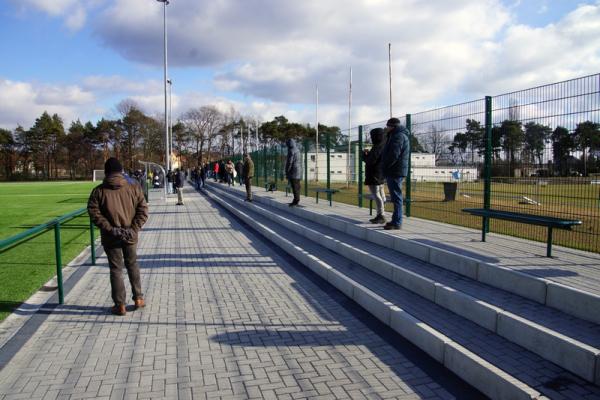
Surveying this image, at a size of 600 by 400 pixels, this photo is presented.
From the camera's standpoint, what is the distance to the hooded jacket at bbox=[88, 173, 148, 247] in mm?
5074

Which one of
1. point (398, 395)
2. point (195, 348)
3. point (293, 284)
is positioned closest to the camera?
point (398, 395)

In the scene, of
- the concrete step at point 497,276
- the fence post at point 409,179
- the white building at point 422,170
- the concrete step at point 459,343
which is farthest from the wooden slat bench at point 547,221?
the fence post at point 409,179

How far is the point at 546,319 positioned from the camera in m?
3.84

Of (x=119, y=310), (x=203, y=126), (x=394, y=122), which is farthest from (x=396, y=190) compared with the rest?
(x=203, y=126)

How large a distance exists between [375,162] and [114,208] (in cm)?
567

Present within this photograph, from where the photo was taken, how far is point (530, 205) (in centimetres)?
657

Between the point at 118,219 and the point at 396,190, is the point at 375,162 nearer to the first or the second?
the point at 396,190

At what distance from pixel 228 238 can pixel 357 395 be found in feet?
25.2

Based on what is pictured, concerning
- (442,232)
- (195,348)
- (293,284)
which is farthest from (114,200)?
(442,232)

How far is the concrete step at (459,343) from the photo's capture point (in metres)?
3.01

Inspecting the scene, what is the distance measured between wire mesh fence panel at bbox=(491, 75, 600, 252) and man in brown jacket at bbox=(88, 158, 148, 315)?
214 inches

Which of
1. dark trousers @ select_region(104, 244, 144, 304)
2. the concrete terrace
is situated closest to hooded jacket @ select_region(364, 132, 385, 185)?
the concrete terrace

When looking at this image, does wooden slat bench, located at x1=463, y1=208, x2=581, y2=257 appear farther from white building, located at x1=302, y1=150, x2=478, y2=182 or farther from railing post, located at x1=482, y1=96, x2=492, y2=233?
white building, located at x1=302, y1=150, x2=478, y2=182

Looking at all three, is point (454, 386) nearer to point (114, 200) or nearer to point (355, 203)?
point (114, 200)
